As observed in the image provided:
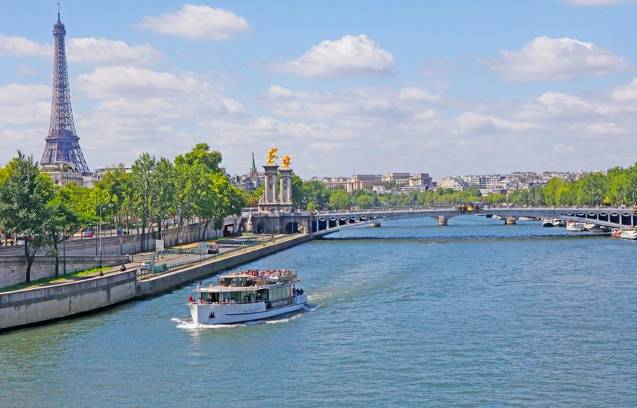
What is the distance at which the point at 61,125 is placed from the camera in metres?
192

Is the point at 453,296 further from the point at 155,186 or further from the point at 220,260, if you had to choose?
the point at 155,186

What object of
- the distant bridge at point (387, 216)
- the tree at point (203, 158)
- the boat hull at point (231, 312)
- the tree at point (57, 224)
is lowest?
the boat hull at point (231, 312)

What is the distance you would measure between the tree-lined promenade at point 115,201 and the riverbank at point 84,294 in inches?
190

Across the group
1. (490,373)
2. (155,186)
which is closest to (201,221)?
(155,186)

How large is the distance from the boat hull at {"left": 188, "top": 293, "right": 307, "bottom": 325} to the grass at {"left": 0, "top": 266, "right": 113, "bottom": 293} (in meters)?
11.0

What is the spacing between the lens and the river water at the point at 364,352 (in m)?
37.4

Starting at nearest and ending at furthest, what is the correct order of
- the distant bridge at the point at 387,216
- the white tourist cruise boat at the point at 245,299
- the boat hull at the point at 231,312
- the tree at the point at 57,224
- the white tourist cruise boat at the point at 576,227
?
the boat hull at the point at 231,312 < the white tourist cruise boat at the point at 245,299 < the tree at the point at 57,224 < the distant bridge at the point at 387,216 < the white tourist cruise boat at the point at 576,227

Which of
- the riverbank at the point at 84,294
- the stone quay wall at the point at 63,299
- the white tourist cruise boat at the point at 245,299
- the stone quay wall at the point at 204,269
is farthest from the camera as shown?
the stone quay wall at the point at 204,269

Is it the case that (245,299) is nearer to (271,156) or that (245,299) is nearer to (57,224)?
(57,224)

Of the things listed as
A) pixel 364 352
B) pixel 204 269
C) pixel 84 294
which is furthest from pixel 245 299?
pixel 204 269

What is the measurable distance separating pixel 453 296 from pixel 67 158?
143 meters

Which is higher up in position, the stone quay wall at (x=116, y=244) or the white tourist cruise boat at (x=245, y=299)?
the stone quay wall at (x=116, y=244)

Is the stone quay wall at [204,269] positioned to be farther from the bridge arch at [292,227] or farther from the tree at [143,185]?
the bridge arch at [292,227]

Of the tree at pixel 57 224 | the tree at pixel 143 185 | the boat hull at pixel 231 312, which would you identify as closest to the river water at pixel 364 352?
the boat hull at pixel 231 312
